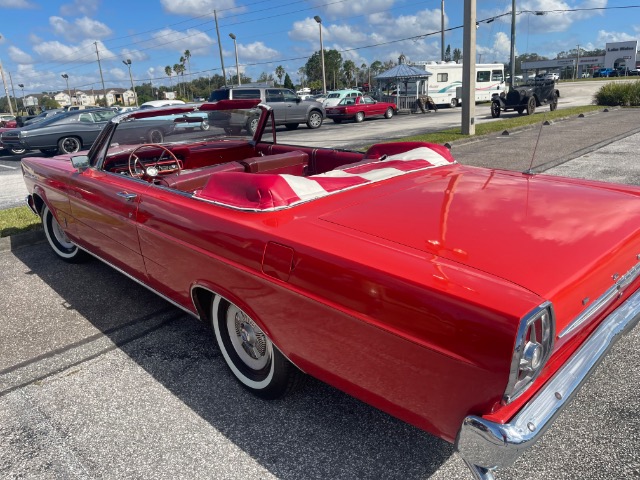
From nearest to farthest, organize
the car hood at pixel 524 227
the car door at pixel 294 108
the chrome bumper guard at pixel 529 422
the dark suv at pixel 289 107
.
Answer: the chrome bumper guard at pixel 529 422
the car hood at pixel 524 227
the dark suv at pixel 289 107
the car door at pixel 294 108

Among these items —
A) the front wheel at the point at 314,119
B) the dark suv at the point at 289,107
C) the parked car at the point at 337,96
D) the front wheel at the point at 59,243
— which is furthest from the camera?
the parked car at the point at 337,96

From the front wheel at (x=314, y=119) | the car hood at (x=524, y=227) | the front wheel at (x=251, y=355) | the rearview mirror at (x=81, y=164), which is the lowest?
the front wheel at (x=251, y=355)

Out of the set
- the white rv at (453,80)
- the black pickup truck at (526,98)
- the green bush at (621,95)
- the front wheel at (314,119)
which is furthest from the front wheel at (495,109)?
the white rv at (453,80)

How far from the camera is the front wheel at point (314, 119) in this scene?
19406mm

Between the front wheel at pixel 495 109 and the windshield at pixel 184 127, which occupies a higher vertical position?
the windshield at pixel 184 127

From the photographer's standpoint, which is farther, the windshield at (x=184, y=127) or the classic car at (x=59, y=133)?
the classic car at (x=59, y=133)

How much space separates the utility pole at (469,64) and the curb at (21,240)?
392 inches

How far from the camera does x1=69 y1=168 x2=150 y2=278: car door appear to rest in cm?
290

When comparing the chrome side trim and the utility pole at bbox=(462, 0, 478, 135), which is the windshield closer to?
the chrome side trim

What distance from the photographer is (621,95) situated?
20.0m

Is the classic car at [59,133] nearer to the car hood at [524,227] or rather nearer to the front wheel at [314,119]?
the front wheel at [314,119]

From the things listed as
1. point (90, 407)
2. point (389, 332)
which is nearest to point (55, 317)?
point (90, 407)

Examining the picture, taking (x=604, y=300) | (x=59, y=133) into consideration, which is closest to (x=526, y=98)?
(x=59, y=133)

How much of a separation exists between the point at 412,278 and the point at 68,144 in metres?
13.7
